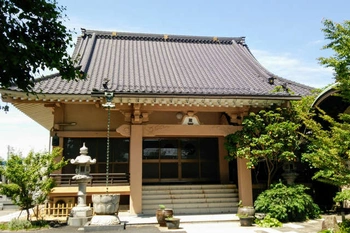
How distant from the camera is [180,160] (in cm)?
1390

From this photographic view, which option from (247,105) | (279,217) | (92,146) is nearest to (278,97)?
(247,105)

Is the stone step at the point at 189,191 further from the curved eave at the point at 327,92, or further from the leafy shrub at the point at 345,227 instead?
the leafy shrub at the point at 345,227

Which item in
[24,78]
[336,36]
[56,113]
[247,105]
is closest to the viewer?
[24,78]

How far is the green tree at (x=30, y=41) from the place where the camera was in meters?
3.84

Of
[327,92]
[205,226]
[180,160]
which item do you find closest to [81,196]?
[205,226]

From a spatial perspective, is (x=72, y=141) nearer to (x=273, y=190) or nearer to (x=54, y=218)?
(x=54, y=218)

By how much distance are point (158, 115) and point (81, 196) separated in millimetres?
4696

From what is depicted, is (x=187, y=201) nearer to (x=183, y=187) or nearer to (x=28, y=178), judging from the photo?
(x=183, y=187)

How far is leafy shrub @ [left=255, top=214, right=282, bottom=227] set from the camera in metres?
8.88

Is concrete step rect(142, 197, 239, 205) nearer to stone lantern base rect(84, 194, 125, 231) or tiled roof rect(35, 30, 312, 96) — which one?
stone lantern base rect(84, 194, 125, 231)

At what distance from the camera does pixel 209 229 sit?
331 inches

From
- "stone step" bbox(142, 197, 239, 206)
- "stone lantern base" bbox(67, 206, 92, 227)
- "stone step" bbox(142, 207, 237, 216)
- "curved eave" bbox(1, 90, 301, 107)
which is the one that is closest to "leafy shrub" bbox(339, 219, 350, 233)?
"stone step" bbox(142, 207, 237, 216)

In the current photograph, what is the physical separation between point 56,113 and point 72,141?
1.35 meters

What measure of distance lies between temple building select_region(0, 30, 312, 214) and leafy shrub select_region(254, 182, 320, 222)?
115cm
